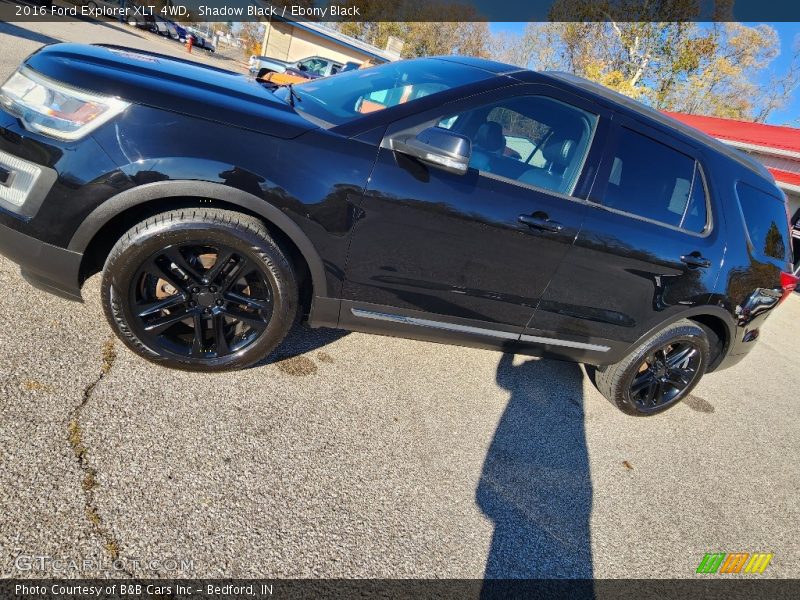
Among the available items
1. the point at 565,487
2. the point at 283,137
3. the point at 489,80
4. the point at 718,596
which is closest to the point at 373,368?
the point at 565,487

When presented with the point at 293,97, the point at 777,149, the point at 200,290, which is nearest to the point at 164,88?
the point at 293,97

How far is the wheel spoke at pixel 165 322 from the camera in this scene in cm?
237

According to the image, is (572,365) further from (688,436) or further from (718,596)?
(718,596)

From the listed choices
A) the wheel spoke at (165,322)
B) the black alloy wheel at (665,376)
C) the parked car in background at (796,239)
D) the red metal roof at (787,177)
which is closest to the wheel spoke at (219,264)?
the wheel spoke at (165,322)

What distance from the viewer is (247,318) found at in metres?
2.46

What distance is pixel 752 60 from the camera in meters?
30.4

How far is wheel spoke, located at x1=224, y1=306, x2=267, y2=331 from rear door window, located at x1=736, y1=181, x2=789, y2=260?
3.22 metres

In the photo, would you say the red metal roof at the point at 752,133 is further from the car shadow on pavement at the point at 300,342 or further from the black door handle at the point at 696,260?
the car shadow on pavement at the point at 300,342

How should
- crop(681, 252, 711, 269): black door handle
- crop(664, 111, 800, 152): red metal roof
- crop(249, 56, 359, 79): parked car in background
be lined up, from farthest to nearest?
crop(249, 56, 359, 79): parked car in background → crop(664, 111, 800, 152): red metal roof → crop(681, 252, 711, 269): black door handle

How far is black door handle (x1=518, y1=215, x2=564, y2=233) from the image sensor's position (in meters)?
2.54

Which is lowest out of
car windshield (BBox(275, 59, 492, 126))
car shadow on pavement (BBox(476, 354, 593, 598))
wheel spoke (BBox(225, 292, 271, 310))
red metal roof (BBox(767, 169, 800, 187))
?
car shadow on pavement (BBox(476, 354, 593, 598))

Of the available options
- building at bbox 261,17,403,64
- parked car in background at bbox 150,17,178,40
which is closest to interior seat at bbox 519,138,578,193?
building at bbox 261,17,403,64

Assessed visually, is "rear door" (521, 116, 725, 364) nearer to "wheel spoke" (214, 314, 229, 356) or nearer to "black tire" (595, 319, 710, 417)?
"black tire" (595, 319, 710, 417)

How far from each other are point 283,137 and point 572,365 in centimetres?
305
